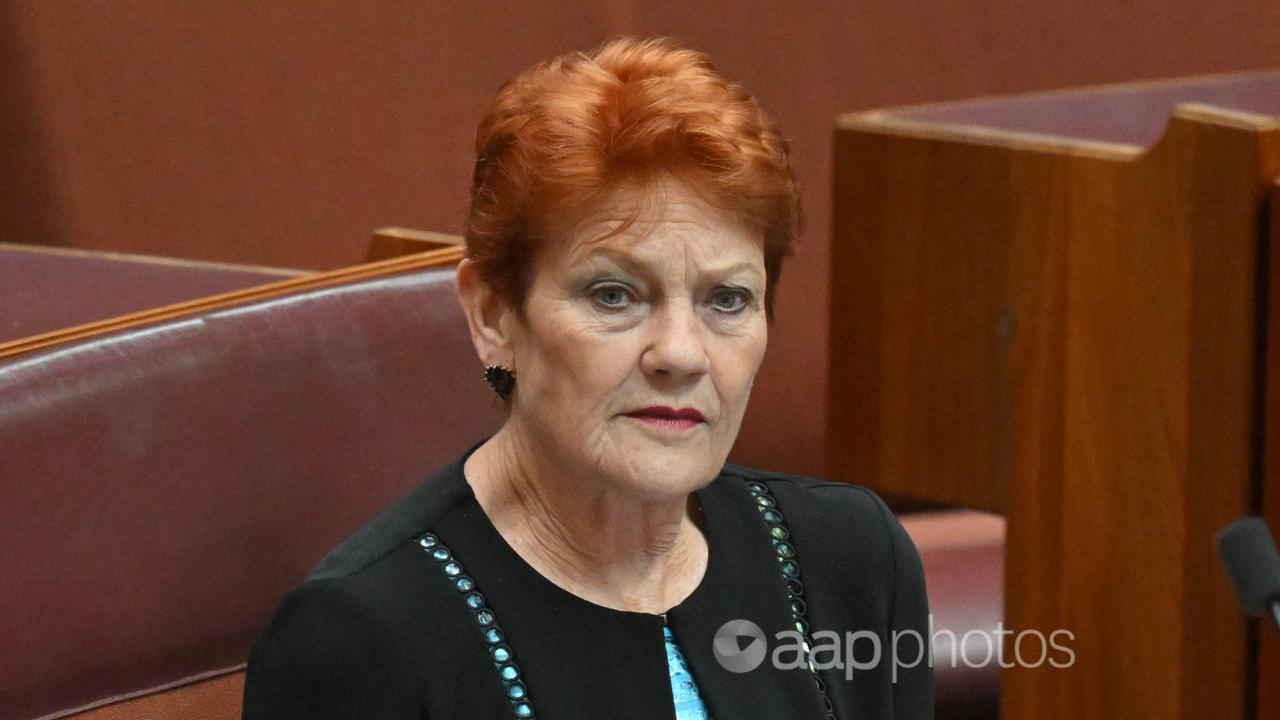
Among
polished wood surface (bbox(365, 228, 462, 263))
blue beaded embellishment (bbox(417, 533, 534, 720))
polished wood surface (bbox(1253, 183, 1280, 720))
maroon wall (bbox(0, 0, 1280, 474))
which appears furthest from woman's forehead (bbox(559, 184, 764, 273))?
maroon wall (bbox(0, 0, 1280, 474))

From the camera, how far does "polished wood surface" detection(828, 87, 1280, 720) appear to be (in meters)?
1.84

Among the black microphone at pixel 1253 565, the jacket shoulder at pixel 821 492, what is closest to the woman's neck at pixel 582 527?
the jacket shoulder at pixel 821 492

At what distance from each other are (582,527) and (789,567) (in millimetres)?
177

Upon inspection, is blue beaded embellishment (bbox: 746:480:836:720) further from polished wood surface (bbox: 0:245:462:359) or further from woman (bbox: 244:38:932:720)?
polished wood surface (bbox: 0:245:462:359)

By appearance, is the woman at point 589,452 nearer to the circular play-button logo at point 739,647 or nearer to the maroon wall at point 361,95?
the circular play-button logo at point 739,647

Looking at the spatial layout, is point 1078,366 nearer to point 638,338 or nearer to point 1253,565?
point 638,338

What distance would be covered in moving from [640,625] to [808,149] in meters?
1.60

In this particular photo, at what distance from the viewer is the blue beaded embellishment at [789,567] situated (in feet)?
4.30

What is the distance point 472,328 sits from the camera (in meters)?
1.27

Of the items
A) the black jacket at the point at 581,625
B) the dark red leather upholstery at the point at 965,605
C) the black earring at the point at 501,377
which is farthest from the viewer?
the dark red leather upholstery at the point at 965,605

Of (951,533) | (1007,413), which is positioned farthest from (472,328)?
(951,533)

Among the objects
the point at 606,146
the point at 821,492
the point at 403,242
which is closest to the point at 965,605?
the point at 403,242

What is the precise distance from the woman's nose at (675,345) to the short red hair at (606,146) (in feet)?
0.25

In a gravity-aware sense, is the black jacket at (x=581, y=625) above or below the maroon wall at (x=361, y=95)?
below
